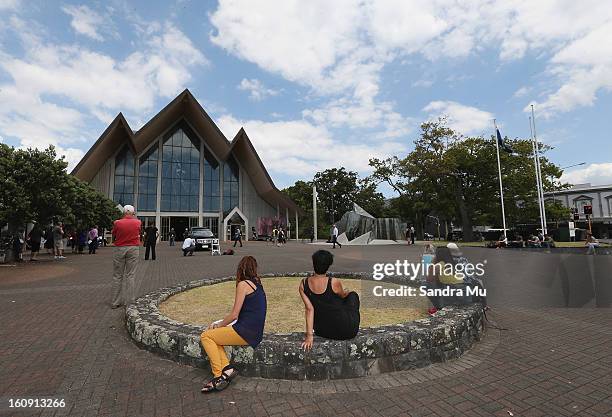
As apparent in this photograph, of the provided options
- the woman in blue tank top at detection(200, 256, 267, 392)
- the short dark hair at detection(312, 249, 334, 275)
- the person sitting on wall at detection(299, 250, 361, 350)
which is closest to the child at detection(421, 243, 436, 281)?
the person sitting on wall at detection(299, 250, 361, 350)

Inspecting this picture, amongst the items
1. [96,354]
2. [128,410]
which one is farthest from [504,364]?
[96,354]

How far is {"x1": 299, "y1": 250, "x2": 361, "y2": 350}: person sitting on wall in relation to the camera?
322cm

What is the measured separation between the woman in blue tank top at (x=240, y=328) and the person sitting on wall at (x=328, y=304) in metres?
0.45

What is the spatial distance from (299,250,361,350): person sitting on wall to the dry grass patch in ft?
3.72

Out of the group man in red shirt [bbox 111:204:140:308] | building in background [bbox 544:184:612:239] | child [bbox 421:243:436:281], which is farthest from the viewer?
building in background [bbox 544:184:612:239]

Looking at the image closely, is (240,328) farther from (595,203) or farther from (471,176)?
(595,203)

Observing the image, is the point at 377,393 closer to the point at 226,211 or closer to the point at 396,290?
the point at 396,290

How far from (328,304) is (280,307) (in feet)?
8.11

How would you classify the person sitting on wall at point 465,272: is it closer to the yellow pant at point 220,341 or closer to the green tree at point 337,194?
the yellow pant at point 220,341

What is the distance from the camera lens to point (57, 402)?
9.19 ft

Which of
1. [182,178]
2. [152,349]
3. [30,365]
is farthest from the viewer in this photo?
[182,178]

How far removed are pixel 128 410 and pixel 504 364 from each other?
11.7 feet

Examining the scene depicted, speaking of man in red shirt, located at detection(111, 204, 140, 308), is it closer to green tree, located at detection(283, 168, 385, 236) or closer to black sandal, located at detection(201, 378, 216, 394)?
black sandal, located at detection(201, 378, 216, 394)

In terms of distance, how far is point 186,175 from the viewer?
137 ft
